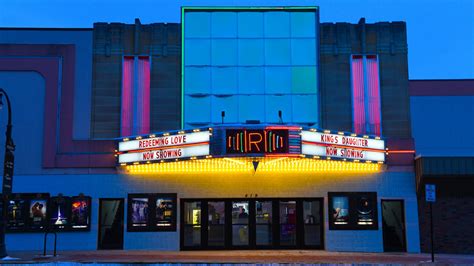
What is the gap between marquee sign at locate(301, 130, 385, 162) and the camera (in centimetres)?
1891

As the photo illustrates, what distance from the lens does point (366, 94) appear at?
22438mm

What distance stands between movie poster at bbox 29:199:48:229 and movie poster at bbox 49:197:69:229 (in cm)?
32

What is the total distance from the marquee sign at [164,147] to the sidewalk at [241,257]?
3622mm

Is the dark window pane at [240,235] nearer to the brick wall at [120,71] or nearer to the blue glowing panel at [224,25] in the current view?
the brick wall at [120,71]

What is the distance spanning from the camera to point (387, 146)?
21.9 metres

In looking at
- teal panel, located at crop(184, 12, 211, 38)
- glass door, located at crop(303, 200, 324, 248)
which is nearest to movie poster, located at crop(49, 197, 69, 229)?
teal panel, located at crop(184, 12, 211, 38)

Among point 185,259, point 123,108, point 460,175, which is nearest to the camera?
point 185,259

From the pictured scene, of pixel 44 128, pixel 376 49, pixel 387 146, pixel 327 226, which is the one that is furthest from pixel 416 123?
pixel 44 128

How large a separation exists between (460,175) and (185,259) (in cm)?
1102

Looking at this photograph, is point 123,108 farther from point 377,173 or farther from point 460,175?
point 460,175

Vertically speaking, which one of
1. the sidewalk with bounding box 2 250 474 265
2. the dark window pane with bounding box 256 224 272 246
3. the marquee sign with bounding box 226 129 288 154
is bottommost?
the sidewalk with bounding box 2 250 474 265

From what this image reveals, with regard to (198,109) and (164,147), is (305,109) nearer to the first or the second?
(198,109)

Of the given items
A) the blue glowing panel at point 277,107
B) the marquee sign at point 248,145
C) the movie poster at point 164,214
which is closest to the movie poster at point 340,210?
the marquee sign at point 248,145

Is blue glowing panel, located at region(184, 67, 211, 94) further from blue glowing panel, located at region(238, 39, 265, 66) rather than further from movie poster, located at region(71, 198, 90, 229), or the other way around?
movie poster, located at region(71, 198, 90, 229)
